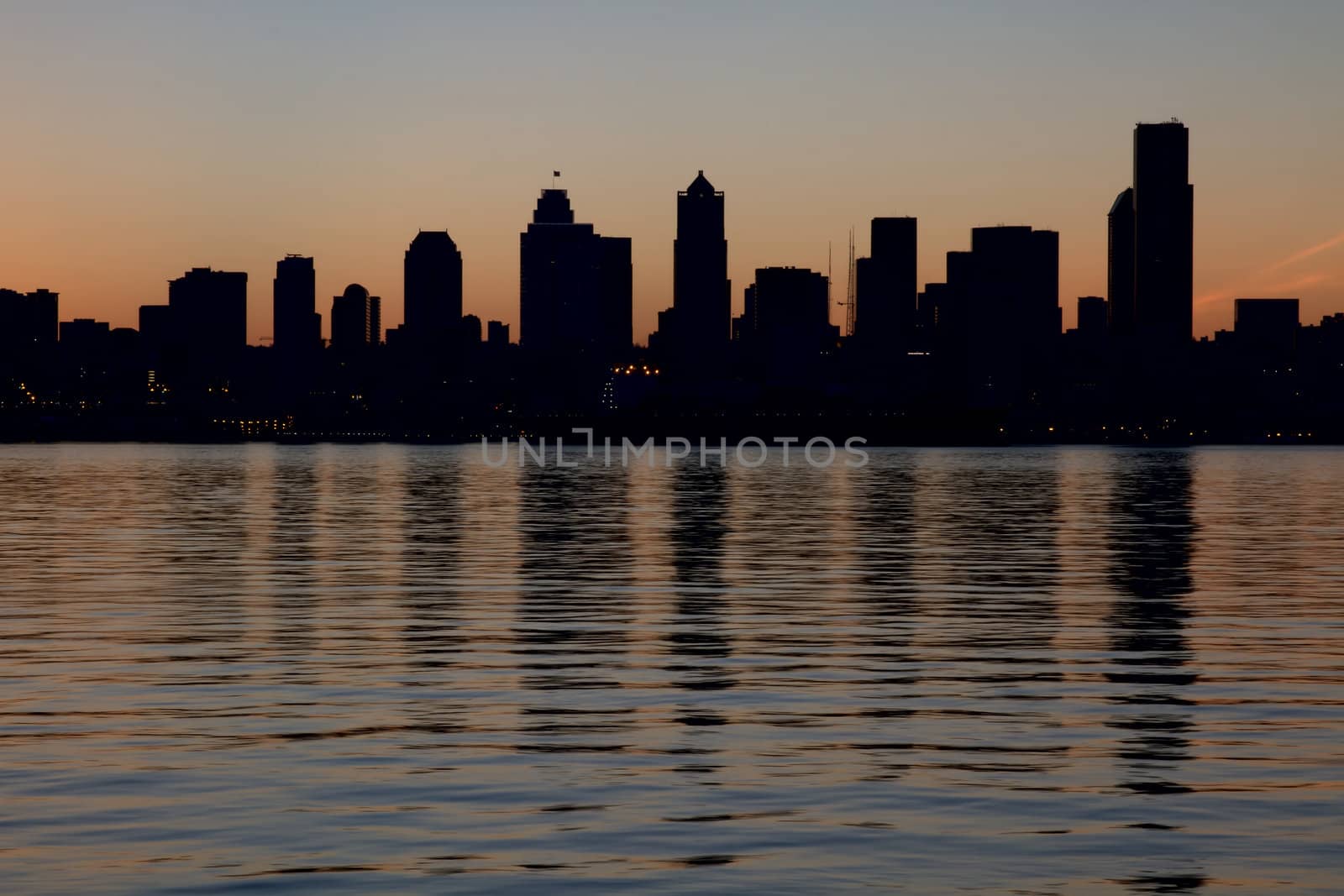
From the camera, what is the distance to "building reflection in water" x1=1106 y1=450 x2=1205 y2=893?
21.4 m

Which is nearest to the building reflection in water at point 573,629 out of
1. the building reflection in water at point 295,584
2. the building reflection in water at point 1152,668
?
the building reflection in water at point 295,584

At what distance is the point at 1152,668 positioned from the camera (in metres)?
33.2

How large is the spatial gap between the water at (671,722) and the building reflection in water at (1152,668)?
0.11 meters

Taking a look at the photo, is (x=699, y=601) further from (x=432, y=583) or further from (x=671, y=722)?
(x=671, y=722)

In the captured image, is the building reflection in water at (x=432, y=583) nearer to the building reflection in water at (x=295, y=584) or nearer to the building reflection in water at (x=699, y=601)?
the building reflection in water at (x=295, y=584)

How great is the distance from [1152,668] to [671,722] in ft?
35.4

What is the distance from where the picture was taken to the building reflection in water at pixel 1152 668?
21.4 m

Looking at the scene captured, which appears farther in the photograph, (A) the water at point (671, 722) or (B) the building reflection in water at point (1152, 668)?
(B) the building reflection in water at point (1152, 668)

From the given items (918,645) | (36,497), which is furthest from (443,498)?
(918,645)

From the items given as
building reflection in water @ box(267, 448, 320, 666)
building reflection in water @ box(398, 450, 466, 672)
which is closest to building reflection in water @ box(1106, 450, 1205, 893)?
building reflection in water @ box(398, 450, 466, 672)

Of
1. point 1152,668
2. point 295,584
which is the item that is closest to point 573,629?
point 1152,668

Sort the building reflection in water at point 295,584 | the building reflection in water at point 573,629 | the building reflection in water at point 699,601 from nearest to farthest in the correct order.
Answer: the building reflection in water at point 573,629
the building reflection in water at point 699,601
the building reflection in water at point 295,584

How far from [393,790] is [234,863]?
3.69 metres

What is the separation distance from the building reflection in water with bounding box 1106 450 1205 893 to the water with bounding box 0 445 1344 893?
0.11 metres
